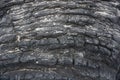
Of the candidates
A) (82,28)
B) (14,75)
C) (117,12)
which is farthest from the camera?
(117,12)

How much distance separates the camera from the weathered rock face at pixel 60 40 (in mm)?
2500

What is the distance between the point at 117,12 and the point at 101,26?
31 centimetres

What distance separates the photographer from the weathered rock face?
2500mm

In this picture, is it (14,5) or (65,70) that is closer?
(65,70)

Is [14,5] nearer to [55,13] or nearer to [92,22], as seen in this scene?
[55,13]

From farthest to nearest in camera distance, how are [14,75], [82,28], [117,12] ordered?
[117,12] → [82,28] → [14,75]

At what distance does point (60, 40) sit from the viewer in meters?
2.64

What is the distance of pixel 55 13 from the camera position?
2.88m

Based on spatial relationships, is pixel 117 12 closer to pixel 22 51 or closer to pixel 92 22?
pixel 92 22

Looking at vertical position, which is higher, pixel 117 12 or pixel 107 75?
pixel 117 12

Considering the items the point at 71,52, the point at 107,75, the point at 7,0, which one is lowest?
the point at 107,75

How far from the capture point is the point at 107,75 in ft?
8.34

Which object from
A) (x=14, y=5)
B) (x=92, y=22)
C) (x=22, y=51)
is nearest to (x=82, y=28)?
(x=92, y=22)

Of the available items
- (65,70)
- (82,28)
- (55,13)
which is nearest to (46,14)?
(55,13)
